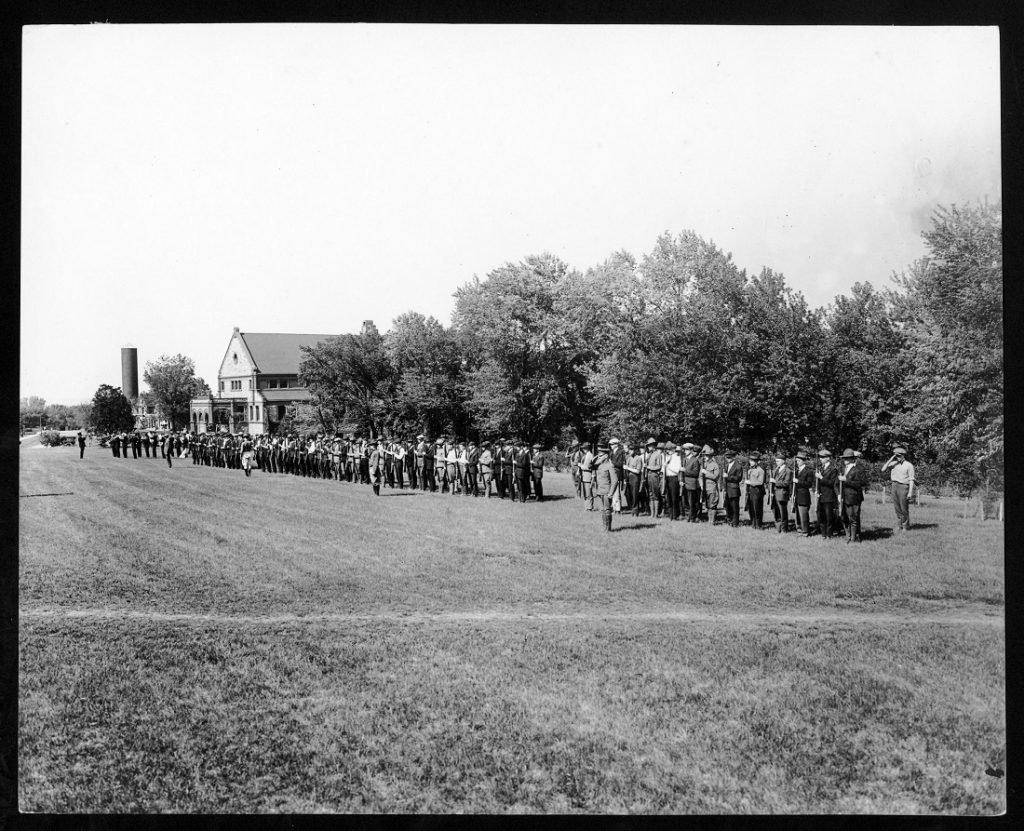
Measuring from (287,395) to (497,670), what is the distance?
18.8ft

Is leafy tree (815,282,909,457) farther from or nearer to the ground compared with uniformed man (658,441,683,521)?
farther from the ground

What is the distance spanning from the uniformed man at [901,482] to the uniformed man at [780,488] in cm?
183

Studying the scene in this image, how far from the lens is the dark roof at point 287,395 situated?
9.38 metres

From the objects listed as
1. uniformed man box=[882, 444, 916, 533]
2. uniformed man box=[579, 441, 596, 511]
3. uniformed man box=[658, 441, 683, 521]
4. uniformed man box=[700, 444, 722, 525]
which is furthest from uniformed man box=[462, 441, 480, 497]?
uniformed man box=[882, 444, 916, 533]

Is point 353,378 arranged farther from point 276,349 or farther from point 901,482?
point 901,482

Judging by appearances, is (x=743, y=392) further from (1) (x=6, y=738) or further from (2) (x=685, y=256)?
(1) (x=6, y=738)

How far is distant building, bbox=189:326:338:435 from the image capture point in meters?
7.75

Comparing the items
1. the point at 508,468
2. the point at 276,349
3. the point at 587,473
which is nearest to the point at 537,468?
the point at 508,468

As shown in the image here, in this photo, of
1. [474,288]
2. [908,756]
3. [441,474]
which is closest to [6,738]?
[474,288]

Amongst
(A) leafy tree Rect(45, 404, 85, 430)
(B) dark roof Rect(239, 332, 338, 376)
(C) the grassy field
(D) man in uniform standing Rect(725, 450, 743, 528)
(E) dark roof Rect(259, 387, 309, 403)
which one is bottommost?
(C) the grassy field

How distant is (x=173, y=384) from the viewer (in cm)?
815

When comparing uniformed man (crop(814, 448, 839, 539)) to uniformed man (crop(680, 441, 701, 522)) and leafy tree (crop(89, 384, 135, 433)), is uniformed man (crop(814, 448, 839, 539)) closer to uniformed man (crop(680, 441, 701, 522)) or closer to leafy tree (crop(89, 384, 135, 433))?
uniformed man (crop(680, 441, 701, 522))

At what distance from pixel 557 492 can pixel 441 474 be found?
10.3 feet

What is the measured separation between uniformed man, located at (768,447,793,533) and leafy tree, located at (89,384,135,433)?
9.64 meters
